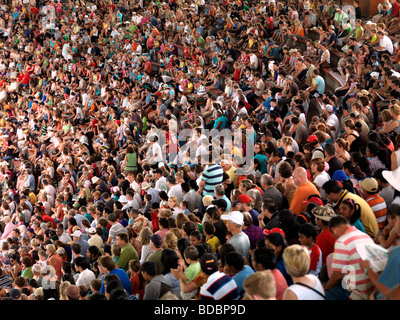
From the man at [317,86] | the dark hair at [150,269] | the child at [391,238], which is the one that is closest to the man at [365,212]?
the child at [391,238]

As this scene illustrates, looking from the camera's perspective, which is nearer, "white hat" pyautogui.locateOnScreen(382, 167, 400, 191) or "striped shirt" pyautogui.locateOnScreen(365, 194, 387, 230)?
"white hat" pyautogui.locateOnScreen(382, 167, 400, 191)

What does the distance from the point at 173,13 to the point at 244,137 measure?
458 inches

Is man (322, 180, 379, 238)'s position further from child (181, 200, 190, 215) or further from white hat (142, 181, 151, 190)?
white hat (142, 181, 151, 190)

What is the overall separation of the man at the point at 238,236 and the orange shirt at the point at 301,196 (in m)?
0.87

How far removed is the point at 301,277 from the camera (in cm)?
405

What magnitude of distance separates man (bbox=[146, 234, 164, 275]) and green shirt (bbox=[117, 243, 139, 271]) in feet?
1.57

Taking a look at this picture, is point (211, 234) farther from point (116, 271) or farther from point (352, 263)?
point (352, 263)

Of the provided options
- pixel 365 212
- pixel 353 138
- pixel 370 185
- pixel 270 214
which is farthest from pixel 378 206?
pixel 353 138

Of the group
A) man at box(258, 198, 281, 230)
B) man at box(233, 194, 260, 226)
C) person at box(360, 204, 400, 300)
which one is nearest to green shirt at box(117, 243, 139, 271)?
man at box(233, 194, 260, 226)

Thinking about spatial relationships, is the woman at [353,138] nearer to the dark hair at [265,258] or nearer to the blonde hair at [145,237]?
the blonde hair at [145,237]

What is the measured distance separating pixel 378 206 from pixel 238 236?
1.62 meters

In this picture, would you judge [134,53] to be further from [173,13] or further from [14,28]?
[14,28]

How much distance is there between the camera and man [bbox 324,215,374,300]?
14.1ft
